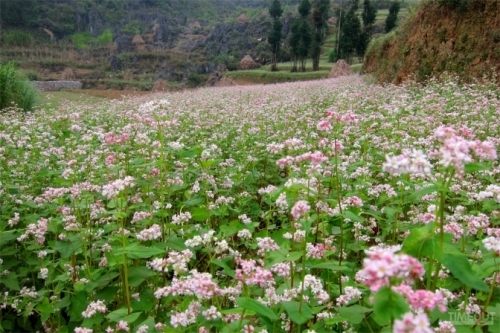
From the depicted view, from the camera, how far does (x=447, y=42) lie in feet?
52.3

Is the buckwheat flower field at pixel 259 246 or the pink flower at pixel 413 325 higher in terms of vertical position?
the pink flower at pixel 413 325

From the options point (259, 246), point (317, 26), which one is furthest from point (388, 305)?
point (317, 26)

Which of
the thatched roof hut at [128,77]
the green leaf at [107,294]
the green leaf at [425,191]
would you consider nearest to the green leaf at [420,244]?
the green leaf at [425,191]

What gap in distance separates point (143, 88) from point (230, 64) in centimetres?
2448

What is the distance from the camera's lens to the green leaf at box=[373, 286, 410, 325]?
1341 mm

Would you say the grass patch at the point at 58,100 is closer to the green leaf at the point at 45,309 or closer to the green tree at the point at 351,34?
the green leaf at the point at 45,309

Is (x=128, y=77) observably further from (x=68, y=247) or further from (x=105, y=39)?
(x=68, y=247)

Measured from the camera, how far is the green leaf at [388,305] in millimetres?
1341

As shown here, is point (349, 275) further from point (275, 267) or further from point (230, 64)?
point (230, 64)

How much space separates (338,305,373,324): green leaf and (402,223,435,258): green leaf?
28.4 inches

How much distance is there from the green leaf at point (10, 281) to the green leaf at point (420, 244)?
10.6 ft

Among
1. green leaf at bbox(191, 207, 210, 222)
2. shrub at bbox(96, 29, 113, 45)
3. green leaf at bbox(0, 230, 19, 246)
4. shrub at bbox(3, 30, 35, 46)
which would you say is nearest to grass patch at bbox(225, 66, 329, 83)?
green leaf at bbox(191, 207, 210, 222)

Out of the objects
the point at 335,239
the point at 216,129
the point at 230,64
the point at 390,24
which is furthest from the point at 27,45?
the point at 335,239

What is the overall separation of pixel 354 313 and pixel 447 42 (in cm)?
1654
